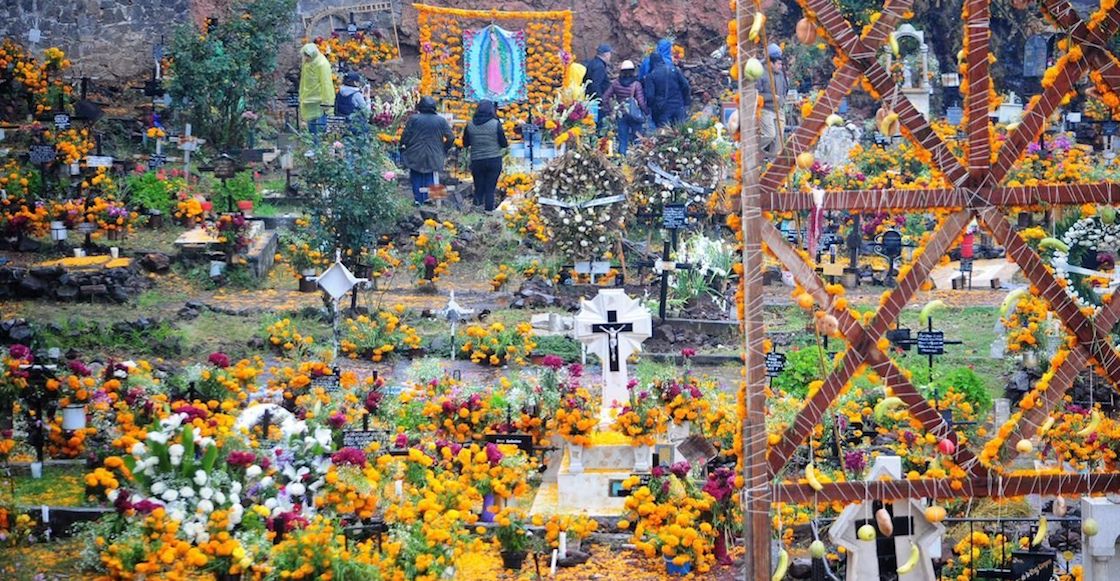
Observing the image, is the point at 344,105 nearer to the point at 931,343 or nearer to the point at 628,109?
the point at 628,109

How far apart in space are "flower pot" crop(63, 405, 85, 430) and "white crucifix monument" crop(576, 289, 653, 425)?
381 centimetres

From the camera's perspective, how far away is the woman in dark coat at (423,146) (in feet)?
80.0

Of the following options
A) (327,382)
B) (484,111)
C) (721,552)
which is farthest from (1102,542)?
(484,111)

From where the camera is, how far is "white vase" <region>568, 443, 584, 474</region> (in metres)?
13.5

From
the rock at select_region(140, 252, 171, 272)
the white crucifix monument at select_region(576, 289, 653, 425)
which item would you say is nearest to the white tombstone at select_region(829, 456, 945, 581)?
the white crucifix monument at select_region(576, 289, 653, 425)

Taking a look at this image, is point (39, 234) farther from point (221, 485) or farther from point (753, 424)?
point (753, 424)

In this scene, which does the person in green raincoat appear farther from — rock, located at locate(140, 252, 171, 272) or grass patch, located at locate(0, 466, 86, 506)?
grass patch, located at locate(0, 466, 86, 506)

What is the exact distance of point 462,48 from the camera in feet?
99.2

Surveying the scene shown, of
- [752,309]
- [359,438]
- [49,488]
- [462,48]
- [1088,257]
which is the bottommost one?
[49,488]

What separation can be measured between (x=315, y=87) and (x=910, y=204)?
63.9ft

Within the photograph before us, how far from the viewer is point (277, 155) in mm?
25766

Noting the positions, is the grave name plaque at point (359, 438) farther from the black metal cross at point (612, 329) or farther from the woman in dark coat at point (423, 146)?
the woman in dark coat at point (423, 146)

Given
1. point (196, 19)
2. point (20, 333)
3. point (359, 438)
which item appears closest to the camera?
point (359, 438)

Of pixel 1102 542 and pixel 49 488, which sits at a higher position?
pixel 1102 542
